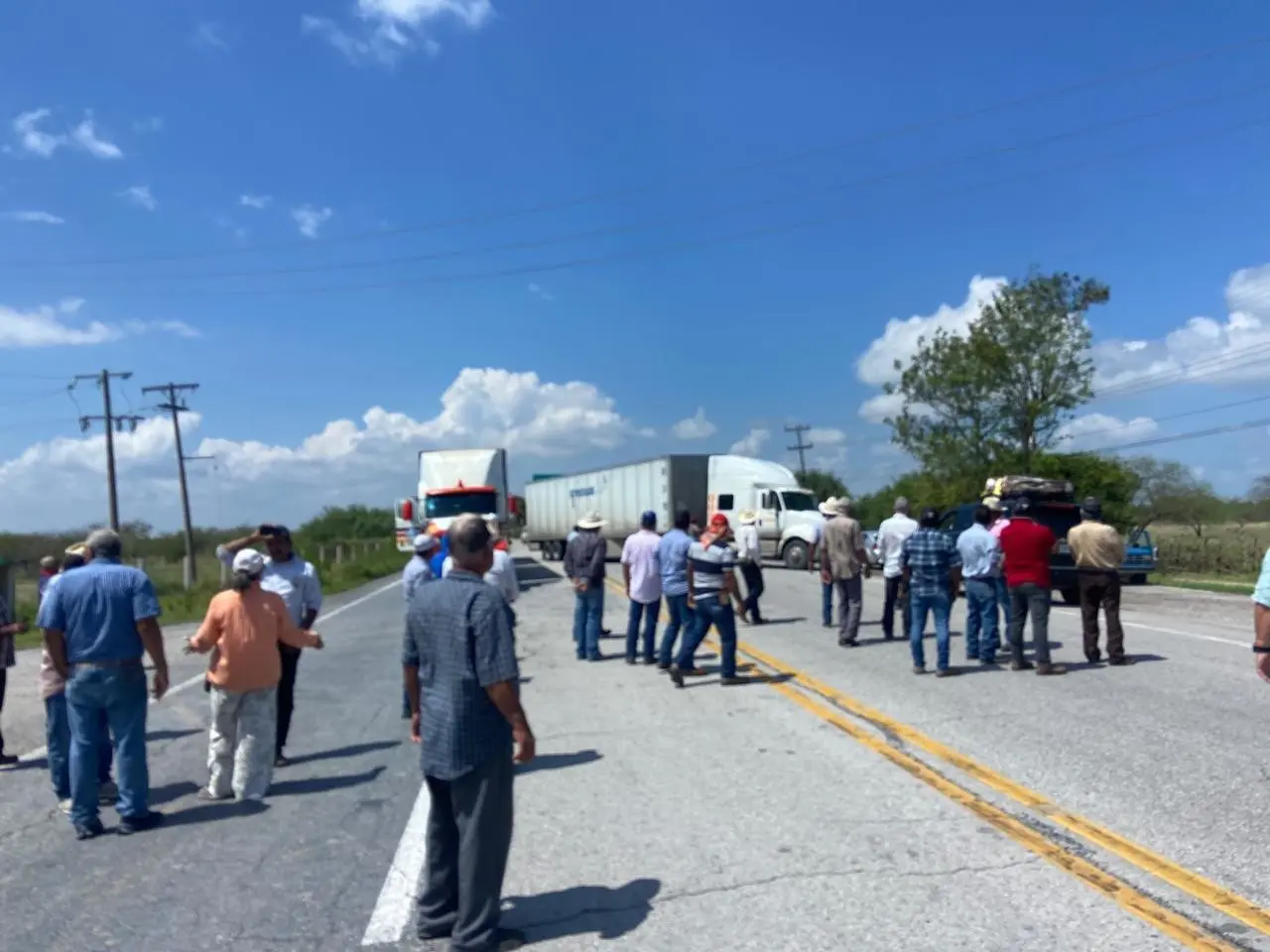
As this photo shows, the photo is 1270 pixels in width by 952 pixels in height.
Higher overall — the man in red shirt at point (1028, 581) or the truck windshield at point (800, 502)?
the truck windshield at point (800, 502)

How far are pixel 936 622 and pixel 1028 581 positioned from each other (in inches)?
38.8

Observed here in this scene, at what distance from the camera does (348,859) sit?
6.21 metres

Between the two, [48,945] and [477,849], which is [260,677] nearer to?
[48,945]

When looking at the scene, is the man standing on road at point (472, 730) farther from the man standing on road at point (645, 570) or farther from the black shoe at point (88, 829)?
the man standing on road at point (645, 570)

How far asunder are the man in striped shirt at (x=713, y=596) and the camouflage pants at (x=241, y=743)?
4925mm

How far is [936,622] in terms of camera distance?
38.4ft

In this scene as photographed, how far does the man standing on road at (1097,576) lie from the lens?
474 inches

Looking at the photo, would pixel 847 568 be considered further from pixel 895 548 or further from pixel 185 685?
pixel 185 685

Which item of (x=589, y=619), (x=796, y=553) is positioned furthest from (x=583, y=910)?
(x=796, y=553)

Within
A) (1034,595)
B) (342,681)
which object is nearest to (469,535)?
(1034,595)

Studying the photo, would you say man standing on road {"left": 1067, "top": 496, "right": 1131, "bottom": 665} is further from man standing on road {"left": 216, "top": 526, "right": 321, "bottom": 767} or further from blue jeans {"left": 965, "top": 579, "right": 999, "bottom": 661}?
man standing on road {"left": 216, "top": 526, "right": 321, "bottom": 767}

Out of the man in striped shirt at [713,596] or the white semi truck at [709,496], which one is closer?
the man in striped shirt at [713,596]

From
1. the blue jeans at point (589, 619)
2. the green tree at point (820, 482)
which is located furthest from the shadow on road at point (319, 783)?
the green tree at point (820, 482)

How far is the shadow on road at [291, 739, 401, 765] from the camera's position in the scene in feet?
29.8
